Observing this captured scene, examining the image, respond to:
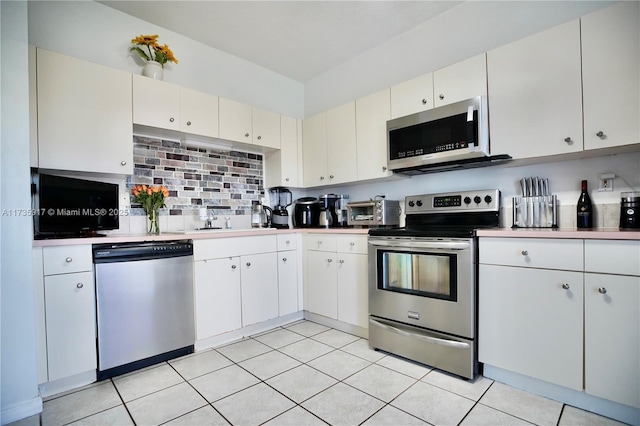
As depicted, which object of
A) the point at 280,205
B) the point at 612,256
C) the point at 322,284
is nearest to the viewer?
the point at 612,256

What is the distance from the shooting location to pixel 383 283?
94.0 inches

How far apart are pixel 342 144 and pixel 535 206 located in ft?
5.80

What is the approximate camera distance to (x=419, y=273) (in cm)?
220

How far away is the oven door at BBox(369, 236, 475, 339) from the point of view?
1958mm

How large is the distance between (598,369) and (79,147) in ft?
11.2

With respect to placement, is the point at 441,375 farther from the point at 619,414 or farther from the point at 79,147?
the point at 79,147

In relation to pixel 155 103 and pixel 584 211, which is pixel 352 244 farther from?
pixel 155 103

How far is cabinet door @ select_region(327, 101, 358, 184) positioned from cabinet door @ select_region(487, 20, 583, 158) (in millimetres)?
1258

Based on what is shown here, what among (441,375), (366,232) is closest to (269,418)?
(441,375)

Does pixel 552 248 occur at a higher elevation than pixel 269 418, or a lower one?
higher

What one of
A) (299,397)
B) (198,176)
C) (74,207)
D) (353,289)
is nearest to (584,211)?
(353,289)

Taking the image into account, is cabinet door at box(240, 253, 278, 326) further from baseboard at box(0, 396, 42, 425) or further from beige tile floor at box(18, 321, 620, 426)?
baseboard at box(0, 396, 42, 425)

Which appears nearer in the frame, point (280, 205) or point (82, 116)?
point (82, 116)

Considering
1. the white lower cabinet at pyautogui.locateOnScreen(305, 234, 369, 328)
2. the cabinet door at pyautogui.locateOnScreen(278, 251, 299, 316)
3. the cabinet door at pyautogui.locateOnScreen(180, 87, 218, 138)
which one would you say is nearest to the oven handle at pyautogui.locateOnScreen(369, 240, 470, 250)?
the white lower cabinet at pyautogui.locateOnScreen(305, 234, 369, 328)
